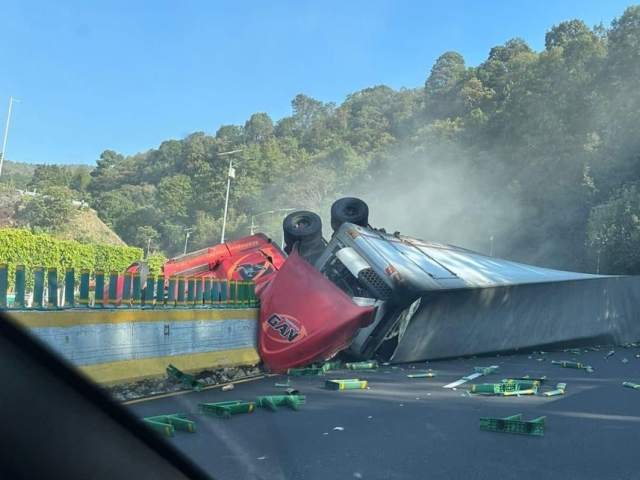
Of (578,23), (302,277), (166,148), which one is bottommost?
(302,277)

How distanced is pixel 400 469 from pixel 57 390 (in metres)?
2.72

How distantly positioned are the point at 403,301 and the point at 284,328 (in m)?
2.13

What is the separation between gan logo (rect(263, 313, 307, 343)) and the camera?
29.4 ft

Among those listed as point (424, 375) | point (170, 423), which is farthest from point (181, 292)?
point (424, 375)

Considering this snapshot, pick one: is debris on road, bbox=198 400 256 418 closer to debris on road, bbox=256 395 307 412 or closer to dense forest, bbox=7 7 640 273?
debris on road, bbox=256 395 307 412

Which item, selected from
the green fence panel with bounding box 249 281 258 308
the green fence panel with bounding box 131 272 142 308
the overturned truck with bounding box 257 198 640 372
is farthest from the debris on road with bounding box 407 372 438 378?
the green fence panel with bounding box 131 272 142 308

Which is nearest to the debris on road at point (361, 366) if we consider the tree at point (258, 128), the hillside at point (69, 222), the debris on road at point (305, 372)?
the debris on road at point (305, 372)

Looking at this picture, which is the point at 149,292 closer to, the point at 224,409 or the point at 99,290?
the point at 99,290

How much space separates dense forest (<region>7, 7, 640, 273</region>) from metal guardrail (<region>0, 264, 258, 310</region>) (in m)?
31.7

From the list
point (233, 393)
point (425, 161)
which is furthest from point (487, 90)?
point (233, 393)

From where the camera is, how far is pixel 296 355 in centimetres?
908

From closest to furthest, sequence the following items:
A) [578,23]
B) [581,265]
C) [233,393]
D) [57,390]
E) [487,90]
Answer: [57,390], [233,393], [581,265], [487,90], [578,23]

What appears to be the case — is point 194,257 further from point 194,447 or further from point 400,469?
point 400,469

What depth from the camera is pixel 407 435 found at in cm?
566
